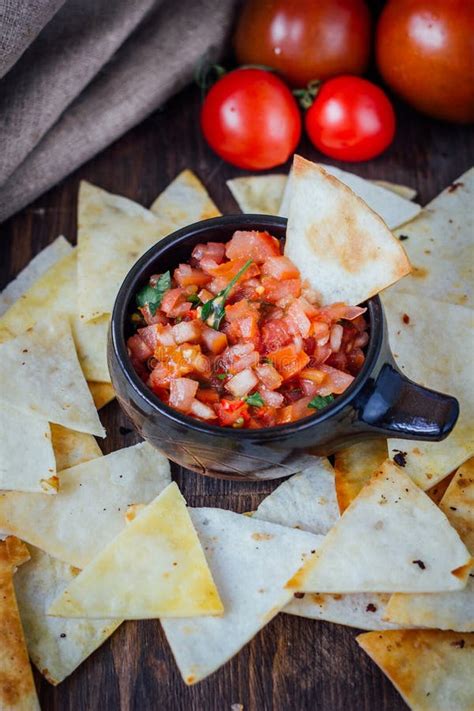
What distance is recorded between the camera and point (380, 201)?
3.18 meters

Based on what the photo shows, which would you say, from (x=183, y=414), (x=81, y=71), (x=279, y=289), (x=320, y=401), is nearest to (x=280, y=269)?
(x=279, y=289)

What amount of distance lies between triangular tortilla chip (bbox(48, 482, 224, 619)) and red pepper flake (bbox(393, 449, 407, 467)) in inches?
24.9

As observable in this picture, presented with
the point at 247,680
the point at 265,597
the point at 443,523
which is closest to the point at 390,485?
the point at 443,523

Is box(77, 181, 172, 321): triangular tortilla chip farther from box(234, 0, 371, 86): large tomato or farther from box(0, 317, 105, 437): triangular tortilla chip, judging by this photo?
box(234, 0, 371, 86): large tomato

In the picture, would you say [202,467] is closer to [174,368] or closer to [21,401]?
[174,368]

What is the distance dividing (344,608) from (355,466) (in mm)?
431

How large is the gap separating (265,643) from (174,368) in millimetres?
809

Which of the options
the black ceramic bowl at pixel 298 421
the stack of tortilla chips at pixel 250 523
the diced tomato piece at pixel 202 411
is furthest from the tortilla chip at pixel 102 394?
the diced tomato piece at pixel 202 411

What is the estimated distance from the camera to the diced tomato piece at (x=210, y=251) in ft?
8.58

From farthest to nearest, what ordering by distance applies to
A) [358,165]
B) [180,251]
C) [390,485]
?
[358,165] → [180,251] → [390,485]

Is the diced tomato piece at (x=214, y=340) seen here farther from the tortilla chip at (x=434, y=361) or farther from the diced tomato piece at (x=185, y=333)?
the tortilla chip at (x=434, y=361)

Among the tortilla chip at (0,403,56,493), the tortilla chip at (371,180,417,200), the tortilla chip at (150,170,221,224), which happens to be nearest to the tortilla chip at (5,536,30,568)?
the tortilla chip at (0,403,56,493)

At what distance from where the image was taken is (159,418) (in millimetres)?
2312

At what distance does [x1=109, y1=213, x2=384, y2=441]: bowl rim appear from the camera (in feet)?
7.39
